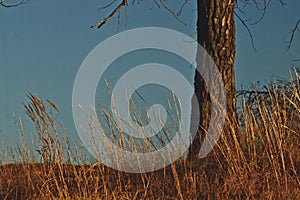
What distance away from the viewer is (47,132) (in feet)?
16.3

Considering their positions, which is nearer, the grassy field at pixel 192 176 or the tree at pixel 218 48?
the grassy field at pixel 192 176

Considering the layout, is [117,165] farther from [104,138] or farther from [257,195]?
[257,195]

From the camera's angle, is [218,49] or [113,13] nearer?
[218,49]

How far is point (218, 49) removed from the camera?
6.00 metres

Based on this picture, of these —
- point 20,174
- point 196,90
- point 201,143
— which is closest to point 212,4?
point 196,90

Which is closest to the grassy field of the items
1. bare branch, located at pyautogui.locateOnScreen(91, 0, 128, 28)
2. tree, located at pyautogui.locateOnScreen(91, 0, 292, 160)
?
tree, located at pyautogui.locateOnScreen(91, 0, 292, 160)

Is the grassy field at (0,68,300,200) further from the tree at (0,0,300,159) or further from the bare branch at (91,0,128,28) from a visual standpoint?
the bare branch at (91,0,128,28)

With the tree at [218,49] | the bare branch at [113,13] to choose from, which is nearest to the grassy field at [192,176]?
the tree at [218,49]

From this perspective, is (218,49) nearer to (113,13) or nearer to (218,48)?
(218,48)

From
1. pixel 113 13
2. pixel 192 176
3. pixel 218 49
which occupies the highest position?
pixel 113 13

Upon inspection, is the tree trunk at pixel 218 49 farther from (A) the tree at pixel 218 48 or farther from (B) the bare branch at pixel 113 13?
(B) the bare branch at pixel 113 13

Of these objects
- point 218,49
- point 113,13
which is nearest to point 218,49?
point 218,49

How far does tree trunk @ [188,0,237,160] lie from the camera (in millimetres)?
5984

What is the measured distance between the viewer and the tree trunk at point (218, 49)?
5984 mm
